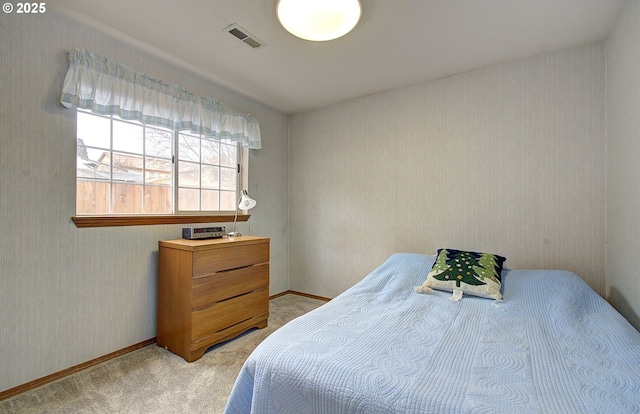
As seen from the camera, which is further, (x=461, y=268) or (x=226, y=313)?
(x=226, y=313)

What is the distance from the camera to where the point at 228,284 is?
7.77ft

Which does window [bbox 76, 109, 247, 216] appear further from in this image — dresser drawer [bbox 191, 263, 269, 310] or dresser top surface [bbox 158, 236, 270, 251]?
dresser drawer [bbox 191, 263, 269, 310]

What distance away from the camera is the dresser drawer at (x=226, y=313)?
6.97ft

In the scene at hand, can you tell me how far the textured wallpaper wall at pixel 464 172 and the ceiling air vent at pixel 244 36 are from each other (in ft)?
4.56

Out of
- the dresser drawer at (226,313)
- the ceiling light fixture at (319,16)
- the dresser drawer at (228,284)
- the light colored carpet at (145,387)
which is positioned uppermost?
the ceiling light fixture at (319,16)

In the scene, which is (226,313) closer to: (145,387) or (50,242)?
(145,387)

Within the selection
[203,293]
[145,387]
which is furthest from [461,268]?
[145,387]

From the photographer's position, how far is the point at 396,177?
9.70 feet

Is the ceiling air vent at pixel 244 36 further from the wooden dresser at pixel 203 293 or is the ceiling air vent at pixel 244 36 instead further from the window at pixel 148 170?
the wooden dresser at pixel 203 293

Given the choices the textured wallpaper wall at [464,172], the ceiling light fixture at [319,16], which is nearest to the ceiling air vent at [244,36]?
the ceiling light fixture at [319,16]

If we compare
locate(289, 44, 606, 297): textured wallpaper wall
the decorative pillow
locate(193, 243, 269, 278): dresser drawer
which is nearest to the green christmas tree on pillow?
the decorative pillow

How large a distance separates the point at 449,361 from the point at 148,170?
253 cm

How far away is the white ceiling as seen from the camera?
69.0 inches

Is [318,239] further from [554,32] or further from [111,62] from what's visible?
[554,32]
